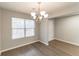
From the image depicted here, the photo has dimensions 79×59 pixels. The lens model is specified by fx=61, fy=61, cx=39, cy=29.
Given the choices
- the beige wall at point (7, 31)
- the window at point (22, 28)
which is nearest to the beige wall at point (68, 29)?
the window at point (22, 28)

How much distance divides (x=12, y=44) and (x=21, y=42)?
0.61 metres

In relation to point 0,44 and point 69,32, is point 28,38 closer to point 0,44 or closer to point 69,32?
point 0,44

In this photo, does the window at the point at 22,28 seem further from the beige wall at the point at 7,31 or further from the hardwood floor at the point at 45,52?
the hardwood floor at the point at 45,52

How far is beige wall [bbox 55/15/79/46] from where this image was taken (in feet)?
13.2

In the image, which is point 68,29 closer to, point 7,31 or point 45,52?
point 45,52

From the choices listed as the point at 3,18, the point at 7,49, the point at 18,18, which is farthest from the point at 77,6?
the point at 7,49

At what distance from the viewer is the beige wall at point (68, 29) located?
4027 millimetres

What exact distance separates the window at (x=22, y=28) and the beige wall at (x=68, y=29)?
7.44 ft

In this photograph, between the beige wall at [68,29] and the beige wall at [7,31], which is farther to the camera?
the beige wall at [68,29]

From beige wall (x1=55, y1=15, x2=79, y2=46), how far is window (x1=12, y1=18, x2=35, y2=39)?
2.27 meters

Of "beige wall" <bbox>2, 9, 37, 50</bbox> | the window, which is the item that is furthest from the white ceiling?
the window

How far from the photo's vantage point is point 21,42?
400 centimetres

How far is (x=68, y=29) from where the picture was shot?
454 cm

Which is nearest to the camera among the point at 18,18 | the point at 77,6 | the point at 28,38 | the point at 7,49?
the point at 77,6
